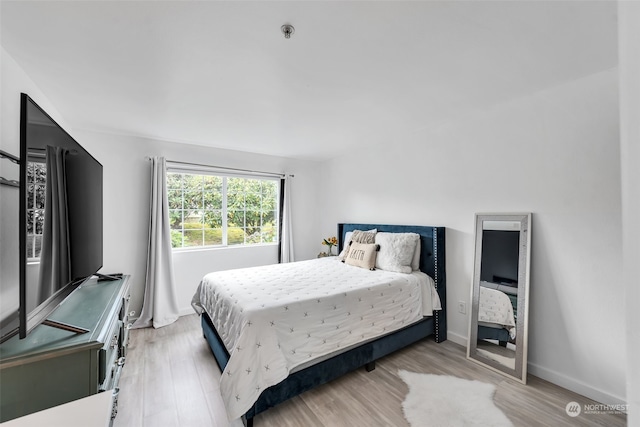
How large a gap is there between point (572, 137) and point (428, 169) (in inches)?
48.4

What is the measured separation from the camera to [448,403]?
1.95m

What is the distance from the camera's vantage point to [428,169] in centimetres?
312

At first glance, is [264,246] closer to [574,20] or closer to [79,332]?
[79,332]

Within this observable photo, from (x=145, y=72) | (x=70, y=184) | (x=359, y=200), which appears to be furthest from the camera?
(x=359, y=200)

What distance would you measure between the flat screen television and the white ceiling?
0.60m

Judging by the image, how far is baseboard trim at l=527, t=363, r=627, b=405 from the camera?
1.94m

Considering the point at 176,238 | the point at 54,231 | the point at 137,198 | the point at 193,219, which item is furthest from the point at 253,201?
the point at 54,231

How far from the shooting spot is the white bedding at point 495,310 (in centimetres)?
237

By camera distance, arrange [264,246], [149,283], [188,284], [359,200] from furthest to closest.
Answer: [264,246]
[359,200]
[188,284]
[149,283]

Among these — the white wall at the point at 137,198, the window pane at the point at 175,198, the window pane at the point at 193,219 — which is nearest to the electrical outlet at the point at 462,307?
the white wall at the point at 137,198

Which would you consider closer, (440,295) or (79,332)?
(79,332)

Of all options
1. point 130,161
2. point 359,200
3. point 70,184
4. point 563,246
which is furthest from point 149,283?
point 563,246

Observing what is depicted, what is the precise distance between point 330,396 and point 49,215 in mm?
2067

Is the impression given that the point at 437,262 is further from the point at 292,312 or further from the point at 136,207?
the point at 136,207
